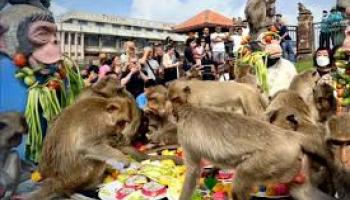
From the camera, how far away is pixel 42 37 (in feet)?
15.8

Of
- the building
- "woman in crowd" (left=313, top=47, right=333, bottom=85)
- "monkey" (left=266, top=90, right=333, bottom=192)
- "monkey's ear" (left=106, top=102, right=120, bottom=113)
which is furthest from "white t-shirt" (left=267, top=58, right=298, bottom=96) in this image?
the building

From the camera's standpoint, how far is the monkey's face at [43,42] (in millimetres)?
4754

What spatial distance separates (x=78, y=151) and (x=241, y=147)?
1.31m

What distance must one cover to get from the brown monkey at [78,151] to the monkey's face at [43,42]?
67 cm

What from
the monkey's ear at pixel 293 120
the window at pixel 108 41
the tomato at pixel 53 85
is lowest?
the monkey's ear at pixel 293 120

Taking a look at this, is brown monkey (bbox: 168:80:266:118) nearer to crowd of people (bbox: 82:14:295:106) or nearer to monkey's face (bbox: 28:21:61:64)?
monkey's face (bbox: 28:21:61:64)

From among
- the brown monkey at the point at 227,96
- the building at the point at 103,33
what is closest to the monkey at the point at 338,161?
the brown monkey at the point at 227,96

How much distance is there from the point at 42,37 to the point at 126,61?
13.6 ft

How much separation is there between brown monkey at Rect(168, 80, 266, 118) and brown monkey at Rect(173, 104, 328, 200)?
1.60m

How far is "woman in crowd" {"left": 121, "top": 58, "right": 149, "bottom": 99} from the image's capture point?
8359mm

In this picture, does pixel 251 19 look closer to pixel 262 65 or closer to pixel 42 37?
pixel 262 65

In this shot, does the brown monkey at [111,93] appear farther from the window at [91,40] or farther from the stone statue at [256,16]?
the window at [91,40]

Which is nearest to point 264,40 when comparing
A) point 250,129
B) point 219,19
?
point 250,129

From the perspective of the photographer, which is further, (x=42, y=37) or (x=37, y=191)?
(x=42, y=37)
